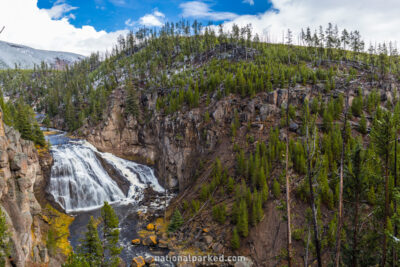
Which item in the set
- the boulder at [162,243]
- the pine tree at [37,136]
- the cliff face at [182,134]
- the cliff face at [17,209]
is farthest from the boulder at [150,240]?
the pine tree at [37,136]

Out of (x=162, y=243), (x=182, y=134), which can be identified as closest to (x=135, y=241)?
(x=162, y=243)

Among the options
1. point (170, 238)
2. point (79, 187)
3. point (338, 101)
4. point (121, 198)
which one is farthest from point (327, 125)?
point (79, 187)

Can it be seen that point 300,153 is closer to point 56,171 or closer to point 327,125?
point 327,125

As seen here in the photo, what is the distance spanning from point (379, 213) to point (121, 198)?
1680 inches

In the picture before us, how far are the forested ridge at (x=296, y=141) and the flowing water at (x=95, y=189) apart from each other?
23.4 ft

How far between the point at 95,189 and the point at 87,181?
2.33 m

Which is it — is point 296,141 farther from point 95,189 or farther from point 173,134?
point 95,189

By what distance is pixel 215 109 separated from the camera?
55.5m

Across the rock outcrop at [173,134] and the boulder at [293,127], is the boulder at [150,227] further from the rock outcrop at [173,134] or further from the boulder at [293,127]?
the boulder at [293,127]

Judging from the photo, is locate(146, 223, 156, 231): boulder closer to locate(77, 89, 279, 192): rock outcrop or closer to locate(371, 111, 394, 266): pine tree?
locate(77, 89, 279, 192): rock outcrop

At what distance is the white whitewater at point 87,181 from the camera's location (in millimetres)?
42156

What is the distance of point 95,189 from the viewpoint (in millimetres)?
45219

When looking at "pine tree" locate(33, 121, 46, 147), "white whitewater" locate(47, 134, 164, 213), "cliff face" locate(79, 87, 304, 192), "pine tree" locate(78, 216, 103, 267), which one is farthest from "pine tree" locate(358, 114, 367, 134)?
"pine tree" locate(33, 121, 46, 147)

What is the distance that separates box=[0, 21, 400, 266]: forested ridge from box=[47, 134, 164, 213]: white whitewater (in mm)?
8508
